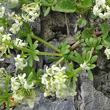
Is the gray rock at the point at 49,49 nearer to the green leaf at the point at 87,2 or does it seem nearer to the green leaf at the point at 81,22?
the green leaf at the point at 81,22

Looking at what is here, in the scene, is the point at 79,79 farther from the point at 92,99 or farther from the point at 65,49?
the point at 65,49

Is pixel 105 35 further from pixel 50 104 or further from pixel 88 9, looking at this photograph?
pixel 50 104

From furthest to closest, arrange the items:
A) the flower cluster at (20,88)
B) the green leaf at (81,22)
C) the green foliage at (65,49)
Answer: the green leaf at (81,22), the green foliage at (65,49), the flower cluster at (20,88)

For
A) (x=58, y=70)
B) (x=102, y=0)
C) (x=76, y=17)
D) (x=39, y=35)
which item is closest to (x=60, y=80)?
(x=58, y=70)

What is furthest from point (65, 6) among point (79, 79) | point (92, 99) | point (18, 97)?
point (18, 97)

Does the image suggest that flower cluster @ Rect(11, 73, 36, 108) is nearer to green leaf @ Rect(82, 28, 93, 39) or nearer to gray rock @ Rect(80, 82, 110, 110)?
gray rock @ Rect(80, 82, 110, 110)

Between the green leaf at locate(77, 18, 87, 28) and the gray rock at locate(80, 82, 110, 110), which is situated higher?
the green leaf at locate(77, 18, 87, 28)

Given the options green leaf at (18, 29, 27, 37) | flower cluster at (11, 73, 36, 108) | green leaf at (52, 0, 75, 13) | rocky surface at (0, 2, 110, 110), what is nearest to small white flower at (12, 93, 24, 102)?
flower cluster at (11, 73, 36, 108)

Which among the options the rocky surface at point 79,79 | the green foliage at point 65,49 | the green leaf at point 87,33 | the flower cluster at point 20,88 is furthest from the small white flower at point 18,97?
the green leaf at point 87,33
